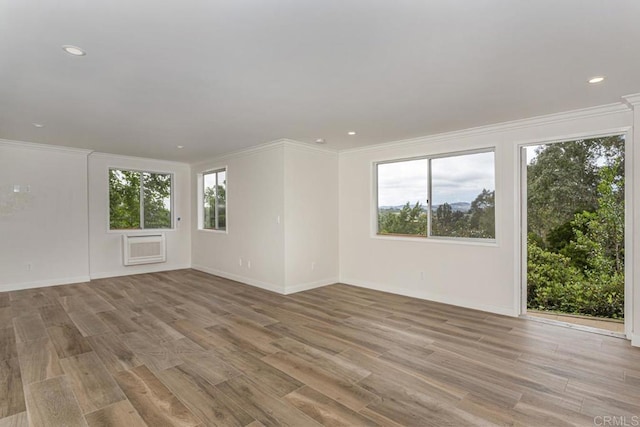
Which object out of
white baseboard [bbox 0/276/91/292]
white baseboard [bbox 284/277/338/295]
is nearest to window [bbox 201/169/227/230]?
white baseboard [bbox 284/277/338/295]

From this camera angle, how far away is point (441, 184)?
4.94m

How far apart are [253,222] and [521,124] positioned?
172 inches

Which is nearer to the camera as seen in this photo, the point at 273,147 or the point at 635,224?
the point at 635,224

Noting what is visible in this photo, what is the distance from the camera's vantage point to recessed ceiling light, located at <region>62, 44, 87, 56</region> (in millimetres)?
2254

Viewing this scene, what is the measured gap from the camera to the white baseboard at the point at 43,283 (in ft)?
17.8

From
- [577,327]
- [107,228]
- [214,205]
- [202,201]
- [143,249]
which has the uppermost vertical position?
[202,201]

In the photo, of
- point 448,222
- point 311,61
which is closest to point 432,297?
point 448,222

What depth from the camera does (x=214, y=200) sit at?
7.11 m

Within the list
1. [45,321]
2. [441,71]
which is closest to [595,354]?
[441,71]

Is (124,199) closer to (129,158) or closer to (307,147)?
(129,158)

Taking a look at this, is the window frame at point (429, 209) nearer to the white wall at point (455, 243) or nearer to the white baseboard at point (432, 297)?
the white wall at point (455, 243)

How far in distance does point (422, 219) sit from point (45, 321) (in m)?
5.30

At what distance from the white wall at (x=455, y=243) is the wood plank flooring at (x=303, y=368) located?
440mm

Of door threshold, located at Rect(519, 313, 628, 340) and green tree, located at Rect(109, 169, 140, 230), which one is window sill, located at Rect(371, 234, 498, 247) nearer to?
door threshold, located at Rect(519, 313, 628, 340)
